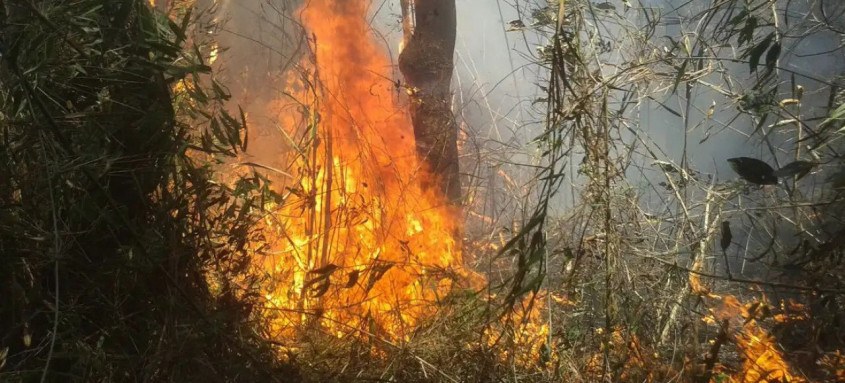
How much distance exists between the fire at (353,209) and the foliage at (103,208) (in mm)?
850

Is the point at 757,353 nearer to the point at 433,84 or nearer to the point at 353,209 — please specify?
the point at 353,209

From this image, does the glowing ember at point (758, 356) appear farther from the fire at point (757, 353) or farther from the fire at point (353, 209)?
the fire at point (353, 209)

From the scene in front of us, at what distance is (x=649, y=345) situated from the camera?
3.14 m

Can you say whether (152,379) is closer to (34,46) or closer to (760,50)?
(34,46)

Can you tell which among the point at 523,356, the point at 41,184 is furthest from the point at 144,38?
the point at 523,356

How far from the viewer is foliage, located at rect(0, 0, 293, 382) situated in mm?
1988

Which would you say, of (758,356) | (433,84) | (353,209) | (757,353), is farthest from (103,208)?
(757,353)

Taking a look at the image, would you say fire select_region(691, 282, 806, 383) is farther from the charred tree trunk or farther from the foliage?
the foliage

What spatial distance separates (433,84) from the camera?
4348mm

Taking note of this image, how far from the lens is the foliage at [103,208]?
1.99 meters

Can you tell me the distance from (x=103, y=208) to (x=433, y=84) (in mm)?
2734

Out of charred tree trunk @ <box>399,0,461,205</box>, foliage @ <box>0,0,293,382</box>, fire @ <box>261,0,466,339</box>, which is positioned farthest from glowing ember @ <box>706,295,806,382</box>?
foliage @ <box>0,0,293,382</box>

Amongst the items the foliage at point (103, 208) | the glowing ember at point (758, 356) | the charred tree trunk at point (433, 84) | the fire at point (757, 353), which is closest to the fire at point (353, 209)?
the charred tree trunk at point (433, 84)

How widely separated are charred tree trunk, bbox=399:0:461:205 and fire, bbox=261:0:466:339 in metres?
0.16
